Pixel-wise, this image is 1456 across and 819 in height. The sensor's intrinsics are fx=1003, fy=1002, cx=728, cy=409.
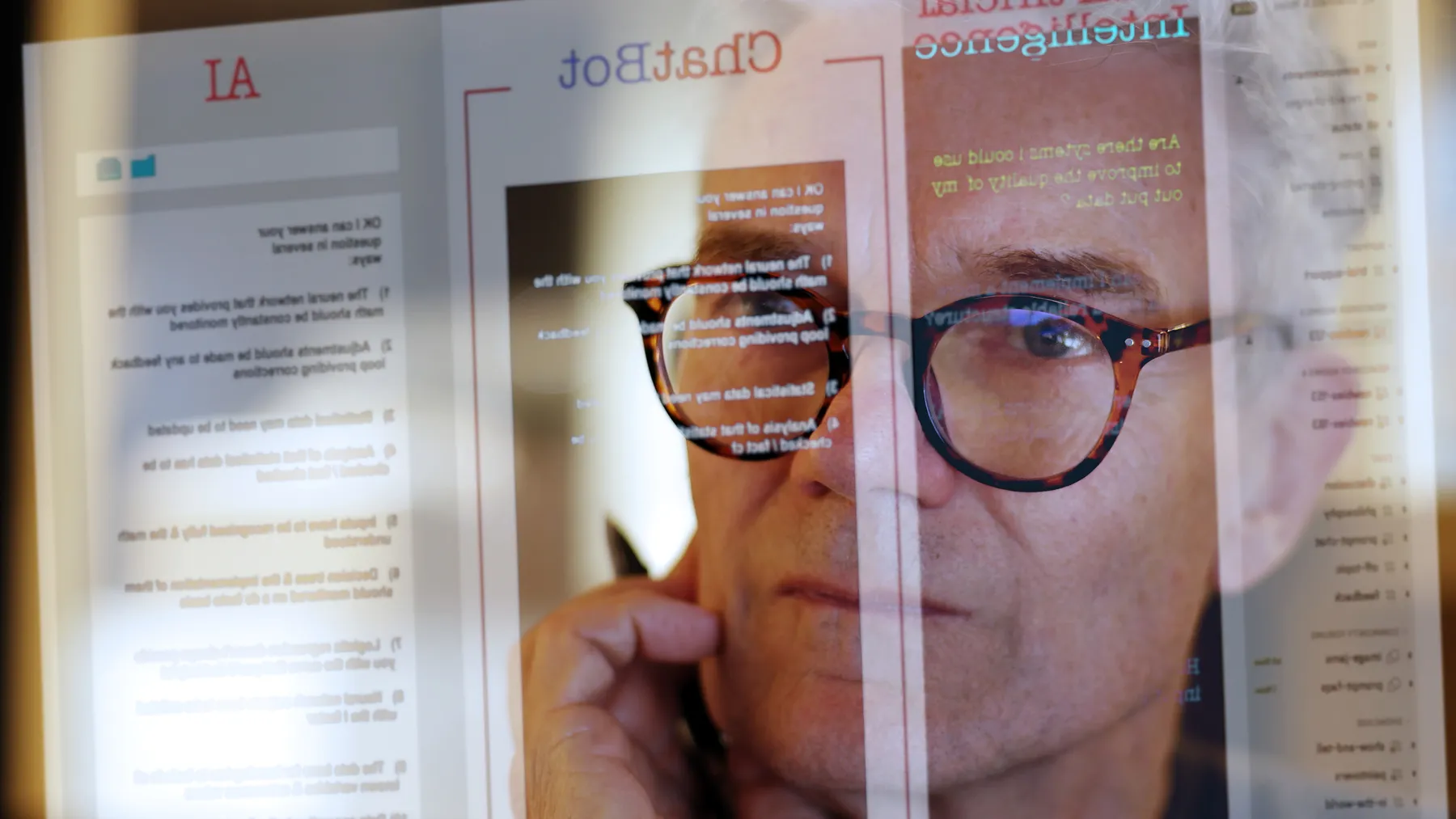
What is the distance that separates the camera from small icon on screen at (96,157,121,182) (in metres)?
0.93

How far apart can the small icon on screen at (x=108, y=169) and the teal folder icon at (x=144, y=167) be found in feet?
0.05

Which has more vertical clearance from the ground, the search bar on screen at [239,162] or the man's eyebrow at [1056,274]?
the search bar on screen at [239,162]

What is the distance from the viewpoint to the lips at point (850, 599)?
32.2 inches

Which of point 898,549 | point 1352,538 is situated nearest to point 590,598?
point 898,549

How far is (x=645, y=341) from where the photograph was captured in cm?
86

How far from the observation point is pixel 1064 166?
0.82 metres

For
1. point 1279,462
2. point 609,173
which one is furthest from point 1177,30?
point 609,173

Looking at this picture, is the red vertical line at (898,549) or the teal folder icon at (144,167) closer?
the red vertical line at (898,549)

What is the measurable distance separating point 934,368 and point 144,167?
74cm

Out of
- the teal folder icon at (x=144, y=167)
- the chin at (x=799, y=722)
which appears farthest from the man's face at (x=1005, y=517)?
the teal folder icon at (x=144, y=167)

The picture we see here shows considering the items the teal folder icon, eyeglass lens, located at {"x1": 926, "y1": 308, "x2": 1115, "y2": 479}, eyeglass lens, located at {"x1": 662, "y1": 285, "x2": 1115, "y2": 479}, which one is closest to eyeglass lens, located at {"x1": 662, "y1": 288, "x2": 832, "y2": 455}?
eyeglass lens, located at {"x1": 662, "y1": 285, "x2": 1115, "y2": 479}

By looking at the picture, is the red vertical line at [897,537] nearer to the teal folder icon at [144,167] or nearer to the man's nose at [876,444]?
the man's nose at [876,444]

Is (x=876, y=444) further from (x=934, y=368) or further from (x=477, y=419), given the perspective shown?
(x=477, y=419)

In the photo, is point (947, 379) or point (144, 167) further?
point (144, 167)
